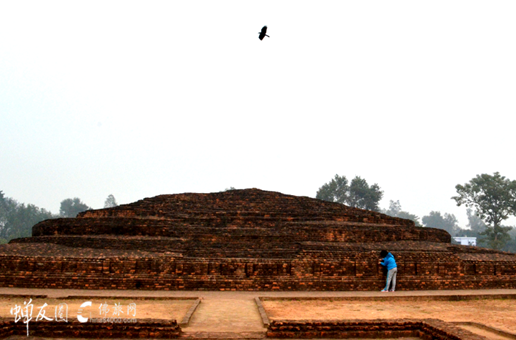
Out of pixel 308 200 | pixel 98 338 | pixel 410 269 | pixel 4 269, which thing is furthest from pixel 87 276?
pixel 308 200

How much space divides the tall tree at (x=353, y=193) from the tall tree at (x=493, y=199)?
437 inches

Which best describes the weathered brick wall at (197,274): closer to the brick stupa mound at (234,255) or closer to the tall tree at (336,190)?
the brick stupa mound at (234,255)

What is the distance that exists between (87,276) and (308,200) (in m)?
12.5

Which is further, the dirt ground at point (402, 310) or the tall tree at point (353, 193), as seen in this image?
the tall tree at point (353, 193)

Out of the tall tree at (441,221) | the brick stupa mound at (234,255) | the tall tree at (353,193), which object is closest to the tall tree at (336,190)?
the tall tree at (353,193)

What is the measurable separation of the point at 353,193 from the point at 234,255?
46.8 meters

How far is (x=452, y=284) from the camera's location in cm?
1121

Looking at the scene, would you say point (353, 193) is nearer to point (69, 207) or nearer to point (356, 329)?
point (356, 329)

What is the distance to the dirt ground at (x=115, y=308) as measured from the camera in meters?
6.86

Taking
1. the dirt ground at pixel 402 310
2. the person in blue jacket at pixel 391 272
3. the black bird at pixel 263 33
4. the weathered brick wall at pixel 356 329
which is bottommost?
the dirt ground at pixel 402 310

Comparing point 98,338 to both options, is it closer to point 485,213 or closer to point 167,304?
point 167,304

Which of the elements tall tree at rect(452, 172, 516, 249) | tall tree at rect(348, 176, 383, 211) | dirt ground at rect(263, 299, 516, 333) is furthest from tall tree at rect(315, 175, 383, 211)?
dirt ground at rect(263, 299, 516, 333)

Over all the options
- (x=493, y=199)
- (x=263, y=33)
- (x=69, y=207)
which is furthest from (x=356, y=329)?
(x=69, y=207)

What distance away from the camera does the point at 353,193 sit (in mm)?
56469
